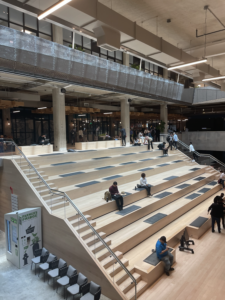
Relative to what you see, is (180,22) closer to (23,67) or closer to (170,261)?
(23,67)

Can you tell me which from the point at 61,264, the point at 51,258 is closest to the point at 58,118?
the point at 51,258

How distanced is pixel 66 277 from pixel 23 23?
40.3 ft

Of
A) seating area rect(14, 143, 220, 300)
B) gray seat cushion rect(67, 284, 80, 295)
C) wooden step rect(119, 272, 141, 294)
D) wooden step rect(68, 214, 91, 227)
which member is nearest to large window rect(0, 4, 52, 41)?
seating area rect(14, 143, 220, 300)

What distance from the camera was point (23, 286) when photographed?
20.8 ft

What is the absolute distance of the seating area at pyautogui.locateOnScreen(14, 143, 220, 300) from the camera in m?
6.27

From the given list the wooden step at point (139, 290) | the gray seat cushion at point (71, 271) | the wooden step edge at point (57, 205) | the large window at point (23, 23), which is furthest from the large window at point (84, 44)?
the wooden step at point (139, 290)

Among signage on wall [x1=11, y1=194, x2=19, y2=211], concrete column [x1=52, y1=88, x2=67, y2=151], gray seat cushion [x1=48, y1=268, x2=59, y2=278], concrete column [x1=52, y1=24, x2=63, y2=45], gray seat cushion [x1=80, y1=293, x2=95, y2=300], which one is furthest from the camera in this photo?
concrete column [x1=52, y1=88, x2=67, y2=151]

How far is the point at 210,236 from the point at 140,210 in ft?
9.53

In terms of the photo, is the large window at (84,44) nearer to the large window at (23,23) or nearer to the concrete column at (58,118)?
the large window at (23,23)

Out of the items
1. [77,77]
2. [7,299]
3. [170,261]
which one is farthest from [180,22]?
[7,299]

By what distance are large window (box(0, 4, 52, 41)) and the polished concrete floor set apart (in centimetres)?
1116

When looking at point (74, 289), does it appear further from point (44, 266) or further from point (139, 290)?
point (139, 290)

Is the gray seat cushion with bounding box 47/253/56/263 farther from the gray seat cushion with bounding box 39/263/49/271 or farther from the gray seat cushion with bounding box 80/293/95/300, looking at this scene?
the gray seat cushion with bounding box 80/293/95/300

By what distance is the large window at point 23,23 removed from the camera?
36.4ft
